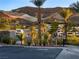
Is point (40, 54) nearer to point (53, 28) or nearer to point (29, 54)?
point (29, 54)

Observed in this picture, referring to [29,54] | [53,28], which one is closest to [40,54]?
[29,54]

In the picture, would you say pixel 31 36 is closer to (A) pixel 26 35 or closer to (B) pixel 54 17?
(A) pixel 26 35

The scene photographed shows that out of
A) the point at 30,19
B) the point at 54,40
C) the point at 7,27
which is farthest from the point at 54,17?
the point at 54,40

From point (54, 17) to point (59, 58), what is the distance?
13062 millimetres

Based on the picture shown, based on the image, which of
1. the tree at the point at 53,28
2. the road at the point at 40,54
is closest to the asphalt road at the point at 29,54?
the road at the point at 40,54

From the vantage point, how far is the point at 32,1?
19.7 metres

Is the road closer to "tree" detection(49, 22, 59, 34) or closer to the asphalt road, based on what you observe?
the asphalt road

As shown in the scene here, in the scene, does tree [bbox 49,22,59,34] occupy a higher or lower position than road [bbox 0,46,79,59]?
higher

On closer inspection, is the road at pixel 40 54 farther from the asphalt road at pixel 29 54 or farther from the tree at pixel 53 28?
the tree at pixel 53 28

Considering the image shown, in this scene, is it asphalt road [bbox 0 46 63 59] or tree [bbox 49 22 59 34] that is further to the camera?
tree [bbox 49 22 59 34]

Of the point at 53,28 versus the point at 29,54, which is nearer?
the point at 29,54

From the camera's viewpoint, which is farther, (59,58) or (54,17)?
(54,17)

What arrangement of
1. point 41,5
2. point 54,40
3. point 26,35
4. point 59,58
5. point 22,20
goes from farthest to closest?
point 22,20
point 41,5
point 26,35
point 54,40
point 59,58

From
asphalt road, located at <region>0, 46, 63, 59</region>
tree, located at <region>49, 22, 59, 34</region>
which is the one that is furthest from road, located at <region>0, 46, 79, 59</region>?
tree, located at <region>49, 22, 59, 34</region>
